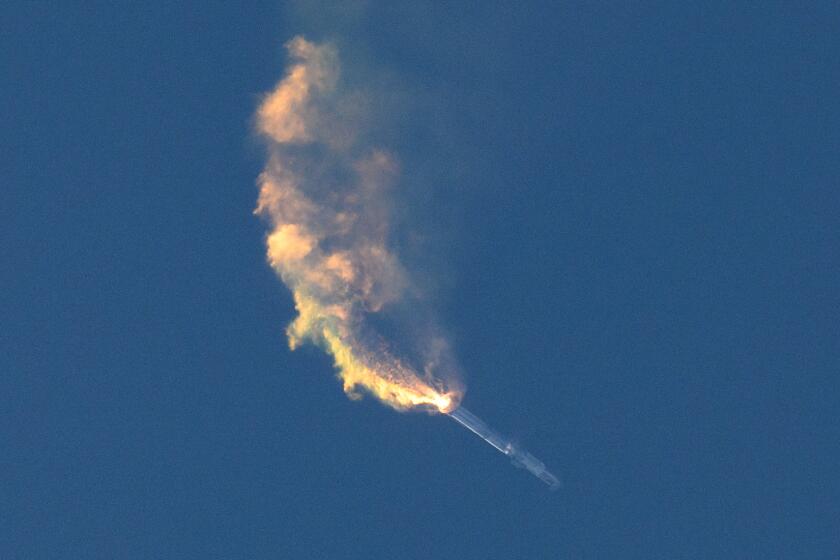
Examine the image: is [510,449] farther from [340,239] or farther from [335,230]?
[335,230]

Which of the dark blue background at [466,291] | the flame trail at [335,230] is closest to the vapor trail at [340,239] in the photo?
the flame trail at [335,230]

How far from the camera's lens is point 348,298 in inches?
3172

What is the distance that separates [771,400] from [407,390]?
28.3m

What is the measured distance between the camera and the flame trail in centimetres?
8069

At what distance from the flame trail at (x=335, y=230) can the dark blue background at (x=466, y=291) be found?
2.38m

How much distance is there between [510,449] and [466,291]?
1235 cm

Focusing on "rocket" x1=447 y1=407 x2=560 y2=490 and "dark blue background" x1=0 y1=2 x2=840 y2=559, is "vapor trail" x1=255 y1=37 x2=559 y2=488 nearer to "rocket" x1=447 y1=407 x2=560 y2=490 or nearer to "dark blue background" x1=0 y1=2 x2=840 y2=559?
"rocket" x1=447 y1=407 x2=560 y2=490

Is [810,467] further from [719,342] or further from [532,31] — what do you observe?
[532,31]

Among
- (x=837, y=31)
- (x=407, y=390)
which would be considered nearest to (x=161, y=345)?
(x=407, y=390)

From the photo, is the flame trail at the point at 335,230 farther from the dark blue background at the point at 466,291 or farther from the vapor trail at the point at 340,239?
the dark blue background at the point at 466,291

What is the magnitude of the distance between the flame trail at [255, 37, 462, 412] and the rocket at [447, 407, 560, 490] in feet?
5.62

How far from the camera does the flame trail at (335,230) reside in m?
80.7

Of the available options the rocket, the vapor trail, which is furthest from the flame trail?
the rocket

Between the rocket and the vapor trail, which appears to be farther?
the rocket
